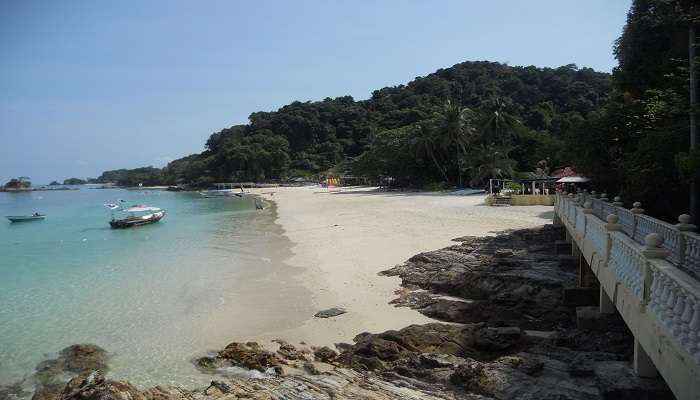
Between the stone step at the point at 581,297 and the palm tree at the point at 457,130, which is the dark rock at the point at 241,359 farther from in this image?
the palm tree at the point at 457,130

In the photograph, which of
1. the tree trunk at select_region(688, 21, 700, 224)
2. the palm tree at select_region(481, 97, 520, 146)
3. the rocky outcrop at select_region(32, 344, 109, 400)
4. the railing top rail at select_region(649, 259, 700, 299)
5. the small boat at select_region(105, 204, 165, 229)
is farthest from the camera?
the palm tree at select_region(481, 97, 520, 146)

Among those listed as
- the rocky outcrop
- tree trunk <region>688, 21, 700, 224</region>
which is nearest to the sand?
the rocky outcrop

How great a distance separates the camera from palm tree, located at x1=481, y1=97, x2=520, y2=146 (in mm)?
51969

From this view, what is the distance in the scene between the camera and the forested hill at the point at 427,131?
177 feet

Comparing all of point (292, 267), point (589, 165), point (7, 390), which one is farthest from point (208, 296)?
point (589, 165)

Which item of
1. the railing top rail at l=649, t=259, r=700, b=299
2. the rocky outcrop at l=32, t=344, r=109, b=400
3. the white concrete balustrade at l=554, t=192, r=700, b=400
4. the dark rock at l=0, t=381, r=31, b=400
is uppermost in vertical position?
the railing top rail at l=649, t=259, r=700, b=299

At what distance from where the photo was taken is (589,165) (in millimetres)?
17172

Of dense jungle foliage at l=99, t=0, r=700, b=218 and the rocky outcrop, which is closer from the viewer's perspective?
the rocky outcrop

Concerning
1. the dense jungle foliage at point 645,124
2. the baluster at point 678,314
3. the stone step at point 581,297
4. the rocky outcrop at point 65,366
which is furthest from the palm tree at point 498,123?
the baluster at point 678,314

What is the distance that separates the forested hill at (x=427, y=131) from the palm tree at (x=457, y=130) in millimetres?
122

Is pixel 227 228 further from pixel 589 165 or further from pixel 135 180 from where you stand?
pixel 135 180

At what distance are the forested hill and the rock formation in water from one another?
429 inches

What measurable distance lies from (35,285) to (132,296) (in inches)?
235

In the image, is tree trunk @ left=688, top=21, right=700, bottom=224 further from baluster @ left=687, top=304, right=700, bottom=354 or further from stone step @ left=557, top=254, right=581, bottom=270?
baluster @ left=687, top=304, right=700, bottom=354
